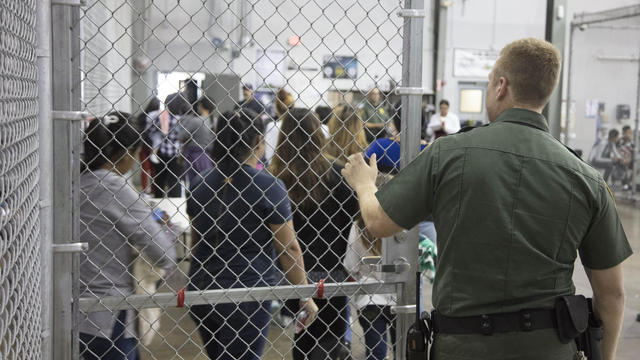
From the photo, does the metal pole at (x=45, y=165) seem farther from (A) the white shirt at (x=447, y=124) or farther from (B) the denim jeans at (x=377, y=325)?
(A) the white shirt at (x=447, y=124)

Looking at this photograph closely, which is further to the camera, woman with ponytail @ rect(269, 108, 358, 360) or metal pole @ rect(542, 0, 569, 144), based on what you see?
metal pole @ rect(542, 0, 569, 144)

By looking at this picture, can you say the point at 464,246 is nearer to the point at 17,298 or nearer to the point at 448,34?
the point at 17,298

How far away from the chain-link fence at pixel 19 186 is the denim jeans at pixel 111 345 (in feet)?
2.41

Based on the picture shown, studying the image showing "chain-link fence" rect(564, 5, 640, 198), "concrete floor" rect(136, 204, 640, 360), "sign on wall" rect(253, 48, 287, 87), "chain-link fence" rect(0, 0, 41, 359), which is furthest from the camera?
"chain-link fence" rect(564, 5, 640, 198)

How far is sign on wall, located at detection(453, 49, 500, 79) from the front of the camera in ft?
56.4

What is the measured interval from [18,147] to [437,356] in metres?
1.36

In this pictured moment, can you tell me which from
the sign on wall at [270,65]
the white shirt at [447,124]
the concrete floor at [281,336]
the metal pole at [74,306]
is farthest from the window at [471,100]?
the metal pole at [74,306]

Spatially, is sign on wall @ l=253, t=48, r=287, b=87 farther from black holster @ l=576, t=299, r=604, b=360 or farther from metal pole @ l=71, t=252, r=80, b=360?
black holster @ l=576, t=299, r=604, b=360

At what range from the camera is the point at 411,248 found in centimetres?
240

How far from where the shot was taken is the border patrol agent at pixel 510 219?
1964mm

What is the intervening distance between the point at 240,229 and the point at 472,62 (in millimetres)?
15364

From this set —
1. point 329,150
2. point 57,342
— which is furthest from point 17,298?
point 329,150

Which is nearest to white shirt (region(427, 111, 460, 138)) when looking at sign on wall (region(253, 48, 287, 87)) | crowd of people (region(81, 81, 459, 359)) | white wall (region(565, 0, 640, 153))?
sign on wall (region(253, 48, 287, 87))

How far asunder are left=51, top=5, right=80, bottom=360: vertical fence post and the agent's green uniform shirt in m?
0.97
